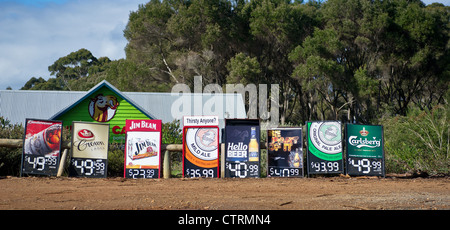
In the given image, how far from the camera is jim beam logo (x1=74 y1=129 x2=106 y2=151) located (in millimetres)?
13500

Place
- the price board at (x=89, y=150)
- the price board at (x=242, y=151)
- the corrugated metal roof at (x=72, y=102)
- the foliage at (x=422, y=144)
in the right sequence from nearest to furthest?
the price board at (x=89, y=150)
the price board at (x=242, y=151)
the foliage at (x=422, y=144)
the corrugated metal roof at (x=72, y=102)

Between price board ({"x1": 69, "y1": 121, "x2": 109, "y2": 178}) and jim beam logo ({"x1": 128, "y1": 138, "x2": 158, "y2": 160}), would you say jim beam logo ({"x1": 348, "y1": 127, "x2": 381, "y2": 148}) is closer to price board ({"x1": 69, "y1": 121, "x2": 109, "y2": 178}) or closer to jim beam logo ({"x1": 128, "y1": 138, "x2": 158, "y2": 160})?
jim beam logo ({"x1": 128, "y1": 138, "x2": 158, "y2": 160})

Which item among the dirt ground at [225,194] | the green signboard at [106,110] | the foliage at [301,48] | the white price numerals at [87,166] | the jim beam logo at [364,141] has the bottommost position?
the dirt ground at [225,194]

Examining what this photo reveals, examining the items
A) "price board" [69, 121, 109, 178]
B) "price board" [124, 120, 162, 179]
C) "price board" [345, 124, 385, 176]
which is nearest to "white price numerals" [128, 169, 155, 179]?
"price board" [124, 120, 162, 179]

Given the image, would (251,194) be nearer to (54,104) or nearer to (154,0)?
(54,104)

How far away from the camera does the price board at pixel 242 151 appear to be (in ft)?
45.0

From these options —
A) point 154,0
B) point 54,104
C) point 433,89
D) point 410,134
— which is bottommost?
point 410,134

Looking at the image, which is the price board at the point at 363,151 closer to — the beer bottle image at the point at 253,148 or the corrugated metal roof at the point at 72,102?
the beer bottle image at the point at 253,148

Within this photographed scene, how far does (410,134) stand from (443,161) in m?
1.42

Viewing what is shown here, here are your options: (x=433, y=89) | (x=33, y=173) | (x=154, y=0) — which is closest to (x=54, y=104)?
(x=33, y=173)

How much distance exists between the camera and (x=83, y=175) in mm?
13414

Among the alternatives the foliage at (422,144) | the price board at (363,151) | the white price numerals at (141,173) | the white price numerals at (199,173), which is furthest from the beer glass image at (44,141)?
the foliage at (422,144)
